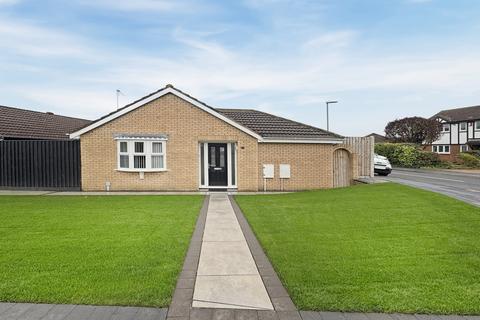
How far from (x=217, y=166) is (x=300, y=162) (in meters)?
4.00

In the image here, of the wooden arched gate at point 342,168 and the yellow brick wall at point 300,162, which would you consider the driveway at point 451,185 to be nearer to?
the wooden arched gate at point 342,168

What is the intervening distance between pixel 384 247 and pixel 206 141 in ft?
36.4

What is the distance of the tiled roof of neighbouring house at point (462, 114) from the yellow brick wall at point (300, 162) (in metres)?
36.8

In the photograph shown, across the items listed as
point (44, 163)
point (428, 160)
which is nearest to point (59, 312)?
point (44, 163)

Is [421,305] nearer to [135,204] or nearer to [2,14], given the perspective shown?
[135,204]

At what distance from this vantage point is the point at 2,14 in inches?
466

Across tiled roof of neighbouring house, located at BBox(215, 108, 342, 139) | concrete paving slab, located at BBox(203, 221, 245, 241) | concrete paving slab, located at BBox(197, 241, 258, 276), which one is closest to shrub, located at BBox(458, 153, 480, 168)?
tiled roof of neighbouring house, located at BBox(215, 108, 342, 139)

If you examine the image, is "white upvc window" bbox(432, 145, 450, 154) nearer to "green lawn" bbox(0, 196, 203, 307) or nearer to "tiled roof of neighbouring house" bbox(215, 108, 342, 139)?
"tiled roof of neighbouring house" bbox(215, 108, 342, 139)

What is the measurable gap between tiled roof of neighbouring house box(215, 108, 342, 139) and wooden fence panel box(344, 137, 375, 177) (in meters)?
1.87

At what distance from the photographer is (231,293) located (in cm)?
→ 439

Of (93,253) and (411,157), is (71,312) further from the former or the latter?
(411,157)

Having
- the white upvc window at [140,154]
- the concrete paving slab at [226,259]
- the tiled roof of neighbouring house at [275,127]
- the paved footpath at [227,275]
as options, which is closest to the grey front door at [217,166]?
the tiled roof of neighbouring house at [275,127]

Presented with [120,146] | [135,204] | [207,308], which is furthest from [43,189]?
[207,308]

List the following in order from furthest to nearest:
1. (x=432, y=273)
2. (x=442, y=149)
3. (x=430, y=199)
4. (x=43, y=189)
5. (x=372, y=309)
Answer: (x=442, y=149) < (x=43, y=189) < (x=430, y=199) < (x=432, y=273) < (x=372, y=309)
